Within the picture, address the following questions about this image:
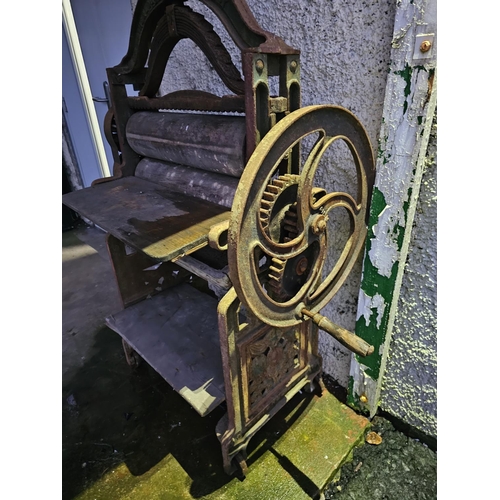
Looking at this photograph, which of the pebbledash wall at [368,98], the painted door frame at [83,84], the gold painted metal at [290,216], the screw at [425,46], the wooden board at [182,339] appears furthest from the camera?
the painted door frame at [83,84]

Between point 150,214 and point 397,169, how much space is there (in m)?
0.90

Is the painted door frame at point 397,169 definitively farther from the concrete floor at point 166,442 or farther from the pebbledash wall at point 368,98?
the concrete floor at point 166,442

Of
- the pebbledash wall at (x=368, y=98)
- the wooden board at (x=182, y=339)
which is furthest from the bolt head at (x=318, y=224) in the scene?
the wooden board at (x=182, y=339)

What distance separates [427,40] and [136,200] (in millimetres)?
1155

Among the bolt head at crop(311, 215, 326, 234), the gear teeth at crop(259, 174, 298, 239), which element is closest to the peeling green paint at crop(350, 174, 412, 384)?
the bolt head at crop(311, 215, 326, 234)

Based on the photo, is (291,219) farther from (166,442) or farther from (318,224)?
(166,442)

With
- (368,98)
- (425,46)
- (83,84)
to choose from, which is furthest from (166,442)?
(83,84)

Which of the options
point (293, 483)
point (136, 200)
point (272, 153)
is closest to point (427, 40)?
point (272, 153)

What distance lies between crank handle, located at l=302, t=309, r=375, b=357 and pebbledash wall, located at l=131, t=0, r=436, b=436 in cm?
45

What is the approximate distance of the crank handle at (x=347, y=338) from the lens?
43.8 inches

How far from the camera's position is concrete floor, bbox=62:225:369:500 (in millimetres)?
1562

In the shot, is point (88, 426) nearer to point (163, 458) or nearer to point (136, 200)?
point (163, 458)

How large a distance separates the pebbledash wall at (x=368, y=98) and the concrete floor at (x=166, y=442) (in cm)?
34

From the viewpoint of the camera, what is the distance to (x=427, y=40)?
1.11m
